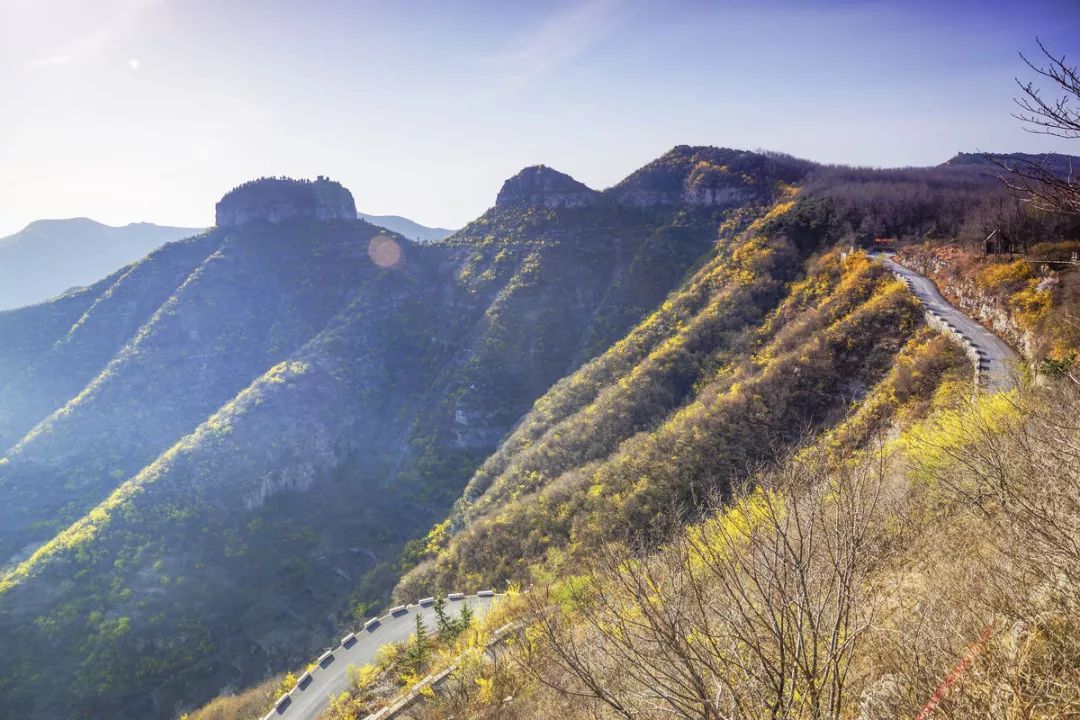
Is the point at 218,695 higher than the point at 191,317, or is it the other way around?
the point at 191,317

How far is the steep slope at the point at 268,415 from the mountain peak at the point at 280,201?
0.96 metres

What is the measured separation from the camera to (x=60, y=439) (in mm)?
64250

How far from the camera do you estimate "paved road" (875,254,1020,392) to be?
20.6 m

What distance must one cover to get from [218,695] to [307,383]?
132 feet

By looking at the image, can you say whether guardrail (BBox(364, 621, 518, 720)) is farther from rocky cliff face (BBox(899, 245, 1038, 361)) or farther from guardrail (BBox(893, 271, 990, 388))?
rocky cliff face (BBox(899, 245, 1038, 361))

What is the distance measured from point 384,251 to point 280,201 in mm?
32285

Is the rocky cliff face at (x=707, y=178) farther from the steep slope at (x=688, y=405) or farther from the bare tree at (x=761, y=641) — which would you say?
the bare tree at (x=761, y=641)

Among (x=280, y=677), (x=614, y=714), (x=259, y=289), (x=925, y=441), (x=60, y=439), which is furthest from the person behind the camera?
(x=259, y=289)

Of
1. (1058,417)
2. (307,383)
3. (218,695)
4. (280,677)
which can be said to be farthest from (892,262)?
(307,383)

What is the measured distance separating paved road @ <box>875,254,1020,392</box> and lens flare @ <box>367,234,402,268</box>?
8452 centimetres

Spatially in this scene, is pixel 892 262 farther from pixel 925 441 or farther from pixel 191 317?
pixel 191 317

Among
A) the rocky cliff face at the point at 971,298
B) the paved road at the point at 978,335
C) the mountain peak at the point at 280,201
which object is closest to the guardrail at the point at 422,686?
the paved road at the point at 978,335

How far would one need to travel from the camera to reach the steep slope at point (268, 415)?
43.4 m

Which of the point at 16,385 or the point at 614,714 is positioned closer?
the point at 614,714
